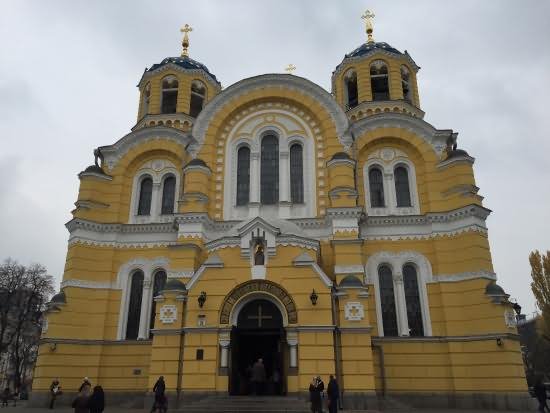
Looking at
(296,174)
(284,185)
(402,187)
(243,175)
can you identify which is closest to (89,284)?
(243,175)

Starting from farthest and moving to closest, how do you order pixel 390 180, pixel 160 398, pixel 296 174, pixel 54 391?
pixel 296 174, pixel 390 180, pixel 54 391, pixel 160 398

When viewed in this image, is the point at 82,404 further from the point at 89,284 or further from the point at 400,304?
the point at 400,304

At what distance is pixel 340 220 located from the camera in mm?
20875

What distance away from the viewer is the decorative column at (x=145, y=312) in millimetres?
21469

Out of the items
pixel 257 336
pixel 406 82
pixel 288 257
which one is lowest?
pixel 257 336

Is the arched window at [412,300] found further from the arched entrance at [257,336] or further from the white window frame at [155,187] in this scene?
the white window frame at [155,187]

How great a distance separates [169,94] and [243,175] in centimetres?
905

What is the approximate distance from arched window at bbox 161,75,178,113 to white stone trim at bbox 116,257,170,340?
10.4 meters

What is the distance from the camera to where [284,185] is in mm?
23031

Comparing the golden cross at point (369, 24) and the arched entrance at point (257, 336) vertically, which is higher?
the golden cross at point (369, 24)

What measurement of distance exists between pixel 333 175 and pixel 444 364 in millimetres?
9717

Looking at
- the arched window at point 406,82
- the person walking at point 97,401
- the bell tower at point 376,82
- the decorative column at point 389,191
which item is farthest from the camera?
the arched window at point 406,82

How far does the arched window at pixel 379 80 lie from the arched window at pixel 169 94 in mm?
12177

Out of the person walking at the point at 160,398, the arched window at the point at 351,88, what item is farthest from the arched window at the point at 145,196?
the arched window at the point at 351,88
